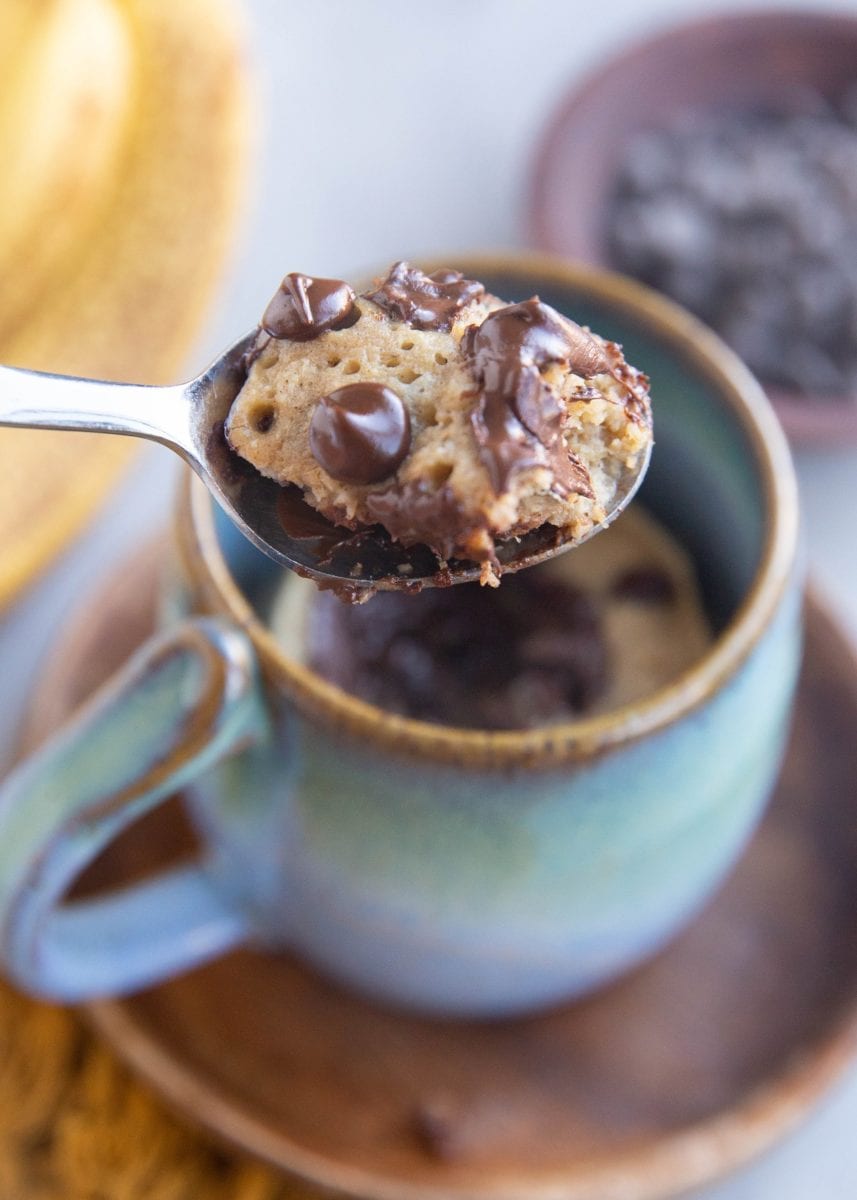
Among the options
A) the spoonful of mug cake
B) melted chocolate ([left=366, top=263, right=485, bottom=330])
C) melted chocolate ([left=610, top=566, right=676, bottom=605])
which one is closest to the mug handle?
the spoonful of mug cake

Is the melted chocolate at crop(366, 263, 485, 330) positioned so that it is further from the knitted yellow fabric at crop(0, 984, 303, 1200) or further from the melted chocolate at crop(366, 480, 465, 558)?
the knitted yellow fabric at crop(0, 984, 303, 1200)

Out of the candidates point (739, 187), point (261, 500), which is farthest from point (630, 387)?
point (739, 187)

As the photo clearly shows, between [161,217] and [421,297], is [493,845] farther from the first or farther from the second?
[161,217]

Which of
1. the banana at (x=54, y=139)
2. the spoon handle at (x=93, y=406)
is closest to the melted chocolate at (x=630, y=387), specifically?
the spoon handle at (x=93, y=406)

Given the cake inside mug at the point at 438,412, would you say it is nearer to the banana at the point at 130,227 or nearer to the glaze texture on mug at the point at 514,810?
the glaze texture on mug at the point at 514,810

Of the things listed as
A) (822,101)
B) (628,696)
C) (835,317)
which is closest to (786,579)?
(628,696)

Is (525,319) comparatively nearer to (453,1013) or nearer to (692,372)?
(692,372)

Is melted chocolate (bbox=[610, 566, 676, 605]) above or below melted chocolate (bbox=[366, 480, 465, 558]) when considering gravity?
below
